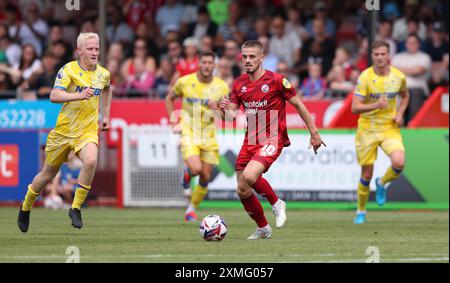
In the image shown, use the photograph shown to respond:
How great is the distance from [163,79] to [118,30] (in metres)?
3.17

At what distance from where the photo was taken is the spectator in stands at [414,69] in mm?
21844

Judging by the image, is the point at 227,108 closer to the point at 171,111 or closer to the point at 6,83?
the point at 171,111

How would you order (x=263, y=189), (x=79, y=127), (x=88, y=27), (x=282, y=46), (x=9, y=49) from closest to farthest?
(x=263, y=189) → (x=79, y=127) → (x=282, y=46) → (x=9, y=49) → (x=88, y=27)

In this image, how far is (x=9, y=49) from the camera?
83.2 ft

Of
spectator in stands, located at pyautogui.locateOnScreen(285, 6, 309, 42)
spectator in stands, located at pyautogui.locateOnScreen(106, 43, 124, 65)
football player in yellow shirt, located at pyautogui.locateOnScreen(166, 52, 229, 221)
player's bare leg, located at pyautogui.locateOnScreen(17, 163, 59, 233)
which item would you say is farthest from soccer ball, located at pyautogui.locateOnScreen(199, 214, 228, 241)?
spectator in stands, located at pyautogui.locateOnScreen(106, 43, 124, 65)

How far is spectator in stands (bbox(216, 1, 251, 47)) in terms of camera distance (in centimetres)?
2469

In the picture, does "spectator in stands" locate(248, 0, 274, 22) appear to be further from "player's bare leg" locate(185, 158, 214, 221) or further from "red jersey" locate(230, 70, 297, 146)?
"red jersey" locate(230, 70, 297, 146)

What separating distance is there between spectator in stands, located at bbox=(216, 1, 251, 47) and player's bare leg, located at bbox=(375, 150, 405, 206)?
7525 mm

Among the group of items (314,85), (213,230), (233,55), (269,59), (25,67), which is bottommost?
(213,230)

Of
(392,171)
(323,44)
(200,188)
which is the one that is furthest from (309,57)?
(200,188)

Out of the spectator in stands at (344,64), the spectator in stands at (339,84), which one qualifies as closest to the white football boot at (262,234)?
the spectator in stands at (339,84)

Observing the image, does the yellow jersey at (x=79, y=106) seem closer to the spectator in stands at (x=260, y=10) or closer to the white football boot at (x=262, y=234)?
the white football boot at (x=262, y=234)
